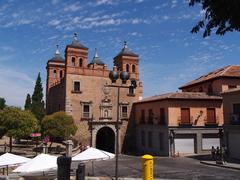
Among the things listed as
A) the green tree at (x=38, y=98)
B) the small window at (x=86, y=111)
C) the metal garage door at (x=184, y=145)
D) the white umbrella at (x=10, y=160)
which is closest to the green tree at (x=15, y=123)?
the small window at (x=86, y=111)

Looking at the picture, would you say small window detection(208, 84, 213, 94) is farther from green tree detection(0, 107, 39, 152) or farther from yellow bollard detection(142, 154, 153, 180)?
yellow bollard detection(142, 154, 153, 180)

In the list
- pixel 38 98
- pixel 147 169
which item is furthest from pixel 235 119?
pixel 38 98

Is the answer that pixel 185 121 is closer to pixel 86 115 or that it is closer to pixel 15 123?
pixel 86 115

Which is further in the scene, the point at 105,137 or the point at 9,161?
the point at 105,137

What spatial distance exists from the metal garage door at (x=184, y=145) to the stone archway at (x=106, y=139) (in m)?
11.1

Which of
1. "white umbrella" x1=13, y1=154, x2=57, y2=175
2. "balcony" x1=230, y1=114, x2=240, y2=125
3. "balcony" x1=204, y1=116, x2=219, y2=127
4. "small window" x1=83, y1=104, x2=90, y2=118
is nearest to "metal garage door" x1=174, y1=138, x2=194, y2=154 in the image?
"balcony" x1=204, y1=116, x2=219, y2=127

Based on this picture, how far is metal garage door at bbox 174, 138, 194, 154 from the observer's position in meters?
30.8

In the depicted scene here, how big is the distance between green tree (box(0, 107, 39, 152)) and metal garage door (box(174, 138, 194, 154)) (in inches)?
561

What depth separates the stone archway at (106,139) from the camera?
40.2 metres

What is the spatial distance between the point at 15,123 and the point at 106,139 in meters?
15.9

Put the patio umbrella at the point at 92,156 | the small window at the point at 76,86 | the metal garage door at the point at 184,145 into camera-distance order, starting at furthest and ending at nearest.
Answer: the small window at the point at 76,86, the metal garage door at the point at 184,145, the patio umbrella at the point at 92,156

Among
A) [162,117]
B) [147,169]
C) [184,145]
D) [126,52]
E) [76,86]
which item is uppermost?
[126,52]

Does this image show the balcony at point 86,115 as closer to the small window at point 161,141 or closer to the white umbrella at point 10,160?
the small window at point 161,141

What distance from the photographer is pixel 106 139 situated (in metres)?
42.1
